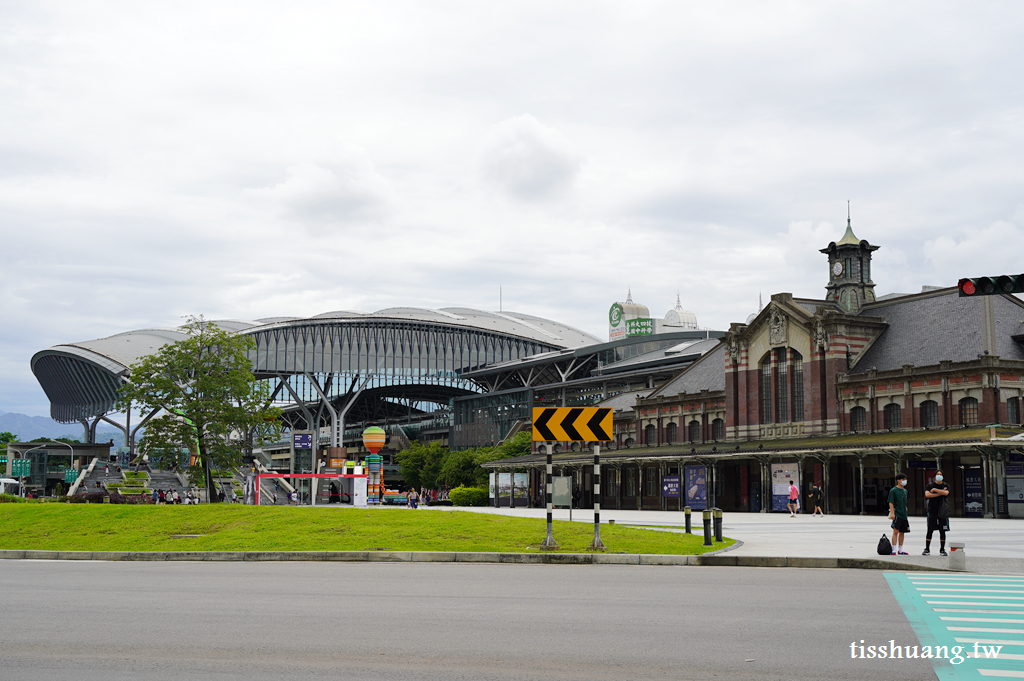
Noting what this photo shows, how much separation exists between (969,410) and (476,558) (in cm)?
3912

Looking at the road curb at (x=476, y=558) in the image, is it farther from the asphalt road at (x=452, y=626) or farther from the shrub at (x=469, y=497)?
the shrub at (x=469, y=497)

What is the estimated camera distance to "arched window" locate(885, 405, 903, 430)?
56.4 meters

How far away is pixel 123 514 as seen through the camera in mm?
32531

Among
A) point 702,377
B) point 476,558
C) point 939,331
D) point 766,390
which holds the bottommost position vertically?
point 476,558

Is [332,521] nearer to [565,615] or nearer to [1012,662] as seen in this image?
[565,615]

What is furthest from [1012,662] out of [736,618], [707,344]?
[707,344]

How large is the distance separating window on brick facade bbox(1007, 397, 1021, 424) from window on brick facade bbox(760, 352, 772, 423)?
16.8 m

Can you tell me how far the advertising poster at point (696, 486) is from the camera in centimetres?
6131

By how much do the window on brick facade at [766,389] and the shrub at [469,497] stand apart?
27476 mm

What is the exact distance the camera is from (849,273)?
71.6 metres

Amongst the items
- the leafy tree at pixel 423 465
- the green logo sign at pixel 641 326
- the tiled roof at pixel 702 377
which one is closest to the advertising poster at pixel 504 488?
the tiled roof at pixel 702 377

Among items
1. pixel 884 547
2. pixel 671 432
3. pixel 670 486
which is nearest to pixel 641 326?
pixel 671 432

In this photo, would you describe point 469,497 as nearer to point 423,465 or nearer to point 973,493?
point 423,465

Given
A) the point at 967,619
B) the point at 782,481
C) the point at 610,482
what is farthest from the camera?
the point at 610,482
